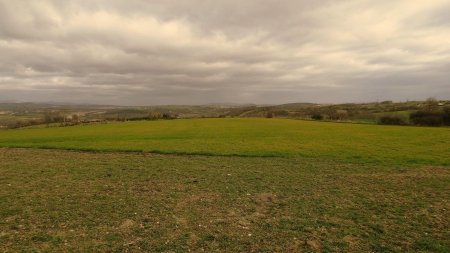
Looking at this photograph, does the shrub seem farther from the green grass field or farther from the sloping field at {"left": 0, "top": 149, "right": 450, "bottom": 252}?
the sloping field at {"left": 0, "top": 149, "right": 450, "bottom": 252}

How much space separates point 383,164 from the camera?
25641 mm

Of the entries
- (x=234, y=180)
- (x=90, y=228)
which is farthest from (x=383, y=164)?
(x=90, y=228)

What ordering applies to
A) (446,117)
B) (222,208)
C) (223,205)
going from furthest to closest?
(446,117), (223,205), (222,208)

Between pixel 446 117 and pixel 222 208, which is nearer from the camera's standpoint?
pixel 222 208

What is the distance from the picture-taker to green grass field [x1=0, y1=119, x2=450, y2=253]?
10328 millimetres

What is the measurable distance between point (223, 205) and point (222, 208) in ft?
1.44

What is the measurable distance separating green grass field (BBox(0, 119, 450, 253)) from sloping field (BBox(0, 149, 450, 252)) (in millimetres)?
48

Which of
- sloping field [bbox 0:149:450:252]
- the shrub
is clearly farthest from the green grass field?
the shrub

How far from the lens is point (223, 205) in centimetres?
1432

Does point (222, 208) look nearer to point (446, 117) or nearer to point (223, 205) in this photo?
point (223, 205)

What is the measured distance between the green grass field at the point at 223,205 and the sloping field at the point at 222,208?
48 mm

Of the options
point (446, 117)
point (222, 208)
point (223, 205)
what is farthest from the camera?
point (446, 117)

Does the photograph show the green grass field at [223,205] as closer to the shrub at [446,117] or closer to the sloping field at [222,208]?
the sloping field at [222,208]

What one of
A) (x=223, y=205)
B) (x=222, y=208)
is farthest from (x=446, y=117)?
(x=222, y=208)
